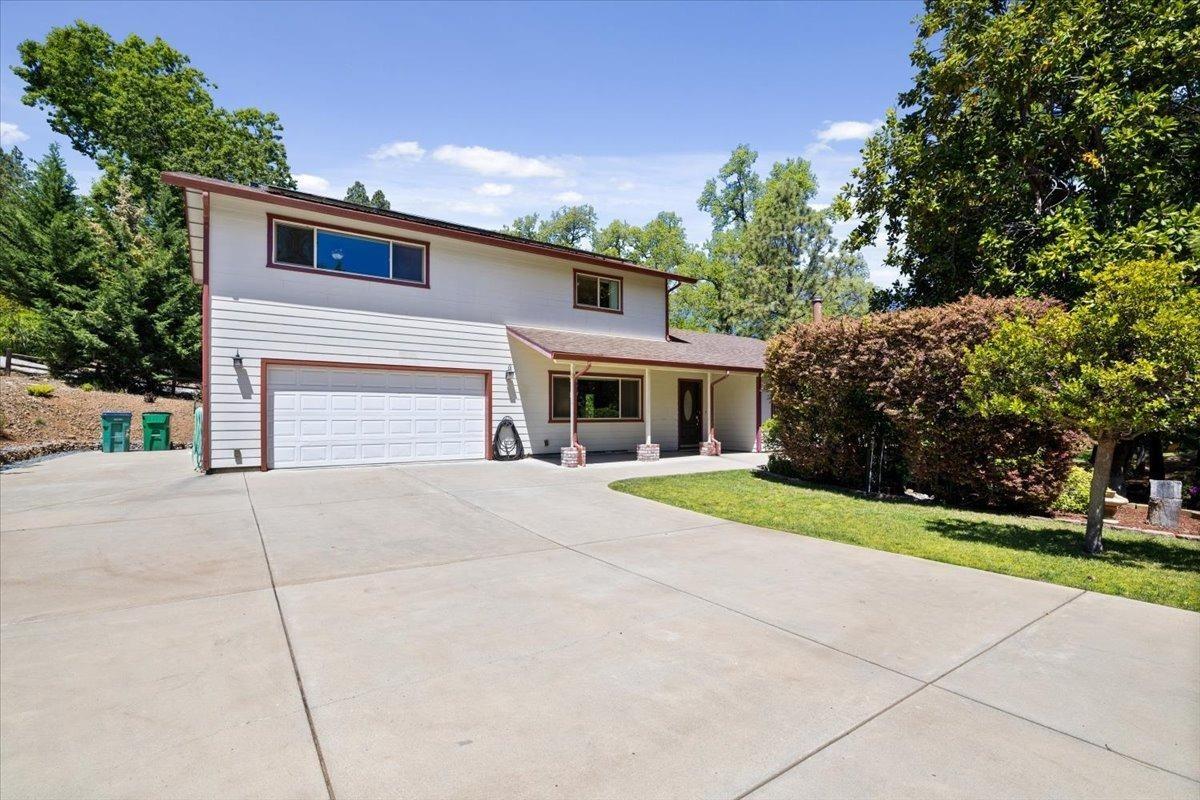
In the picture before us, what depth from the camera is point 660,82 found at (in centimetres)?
1326

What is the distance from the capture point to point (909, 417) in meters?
8.78

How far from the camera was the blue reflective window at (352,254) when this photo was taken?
38.2 feet

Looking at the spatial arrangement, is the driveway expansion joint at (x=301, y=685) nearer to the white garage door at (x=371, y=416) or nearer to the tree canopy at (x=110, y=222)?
the white garage door at (x=371, y=416)

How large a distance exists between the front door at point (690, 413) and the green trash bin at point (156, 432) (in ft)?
46.6

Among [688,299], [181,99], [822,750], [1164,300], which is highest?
[181,99]

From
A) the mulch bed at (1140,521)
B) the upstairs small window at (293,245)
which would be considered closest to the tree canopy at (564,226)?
the upstairs small window at (293,245)

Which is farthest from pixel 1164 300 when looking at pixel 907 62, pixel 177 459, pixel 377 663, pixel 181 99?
pixel 181 99

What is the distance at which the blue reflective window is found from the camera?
1165 centimetres

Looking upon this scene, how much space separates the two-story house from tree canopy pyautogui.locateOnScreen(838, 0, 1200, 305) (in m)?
5.98

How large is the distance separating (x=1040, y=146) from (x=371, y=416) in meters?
14.3

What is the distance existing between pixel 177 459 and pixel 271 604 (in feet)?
35.2

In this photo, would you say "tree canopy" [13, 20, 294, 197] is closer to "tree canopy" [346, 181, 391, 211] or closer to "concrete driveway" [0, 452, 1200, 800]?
"tree canopy" [346, 181, 391, 211]

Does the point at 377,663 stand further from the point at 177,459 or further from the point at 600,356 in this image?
the point at 177,459

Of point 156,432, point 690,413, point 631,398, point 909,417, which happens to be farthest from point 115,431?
point 909,417
